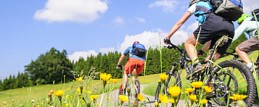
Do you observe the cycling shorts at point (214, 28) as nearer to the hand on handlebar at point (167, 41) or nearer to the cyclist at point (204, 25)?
the cyclist at point (204, 25)

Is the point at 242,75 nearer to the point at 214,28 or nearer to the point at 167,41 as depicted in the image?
the point at 214,28

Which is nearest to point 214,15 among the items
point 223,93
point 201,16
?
point 201,16

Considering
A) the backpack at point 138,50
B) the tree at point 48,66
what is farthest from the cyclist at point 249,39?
the tree at point 48,66

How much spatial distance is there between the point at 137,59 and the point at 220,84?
443 centimetres

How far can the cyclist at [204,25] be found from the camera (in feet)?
15.2

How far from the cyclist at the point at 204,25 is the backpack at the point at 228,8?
0.22 feet

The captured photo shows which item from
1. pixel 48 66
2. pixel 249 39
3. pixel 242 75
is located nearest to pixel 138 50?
pixel 249 39

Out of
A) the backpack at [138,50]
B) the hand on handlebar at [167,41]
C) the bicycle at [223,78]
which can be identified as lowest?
the bicycle at [223,78]

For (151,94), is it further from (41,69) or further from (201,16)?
(41,69)

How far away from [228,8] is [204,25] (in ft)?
1.32

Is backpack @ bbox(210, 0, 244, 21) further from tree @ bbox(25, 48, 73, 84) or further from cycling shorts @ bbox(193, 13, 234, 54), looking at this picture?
tree @ bbox(25, 48, 73, 84)

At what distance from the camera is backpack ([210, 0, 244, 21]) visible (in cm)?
475

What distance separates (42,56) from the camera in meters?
74.6

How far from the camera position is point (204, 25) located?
4684 millimetres
